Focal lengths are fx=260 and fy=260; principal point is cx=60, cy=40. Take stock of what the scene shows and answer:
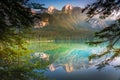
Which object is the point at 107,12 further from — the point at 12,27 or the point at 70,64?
the point at 70,64

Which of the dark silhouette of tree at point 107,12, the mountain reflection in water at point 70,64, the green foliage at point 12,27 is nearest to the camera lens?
the green foliage at point 12,27

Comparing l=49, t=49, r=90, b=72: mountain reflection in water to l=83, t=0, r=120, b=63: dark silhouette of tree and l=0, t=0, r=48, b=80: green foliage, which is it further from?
l=83, t=0, r=120, b=63: dark silhouette of tree

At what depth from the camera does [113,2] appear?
6.39m

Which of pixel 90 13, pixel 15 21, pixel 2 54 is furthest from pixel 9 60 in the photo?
pixel 90 13

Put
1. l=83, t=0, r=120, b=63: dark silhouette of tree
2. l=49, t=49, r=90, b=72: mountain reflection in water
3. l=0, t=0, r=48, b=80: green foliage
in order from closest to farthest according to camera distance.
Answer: l=0, t=0, r=48, b=80: green foliage, l=83, t=0, r=120, b=63: dark silhouette of tree, l=49, t=49, r=90, b=72: mountain reflection in water

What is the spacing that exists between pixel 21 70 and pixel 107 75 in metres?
26.1

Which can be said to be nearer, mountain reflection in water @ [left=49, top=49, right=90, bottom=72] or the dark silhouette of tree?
the dark silhouette of tree

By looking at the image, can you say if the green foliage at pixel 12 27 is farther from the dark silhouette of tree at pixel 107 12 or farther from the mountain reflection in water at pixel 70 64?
the mountain reflection in water at pixel 70 64

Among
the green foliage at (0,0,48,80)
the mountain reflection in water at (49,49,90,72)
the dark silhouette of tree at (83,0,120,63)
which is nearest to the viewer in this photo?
the green foliage at (0,0,48,80)

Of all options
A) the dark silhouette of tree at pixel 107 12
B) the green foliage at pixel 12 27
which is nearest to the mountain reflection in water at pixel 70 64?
the green foliage at pixel 12 27

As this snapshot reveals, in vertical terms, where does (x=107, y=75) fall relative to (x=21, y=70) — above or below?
below

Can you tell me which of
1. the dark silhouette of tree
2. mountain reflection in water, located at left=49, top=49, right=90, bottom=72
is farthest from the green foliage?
mountain reflection in water, located at left=49, top=49, right=90, bottom=72

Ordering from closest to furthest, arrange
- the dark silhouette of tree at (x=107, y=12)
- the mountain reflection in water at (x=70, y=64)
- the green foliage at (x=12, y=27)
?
the green foliage at (x=12, y=27)
the dark silhouette of tree at (x=107, y=12)
the mountain reflection in water at (x=70, y=64)

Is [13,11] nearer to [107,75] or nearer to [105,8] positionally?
[105,8]
